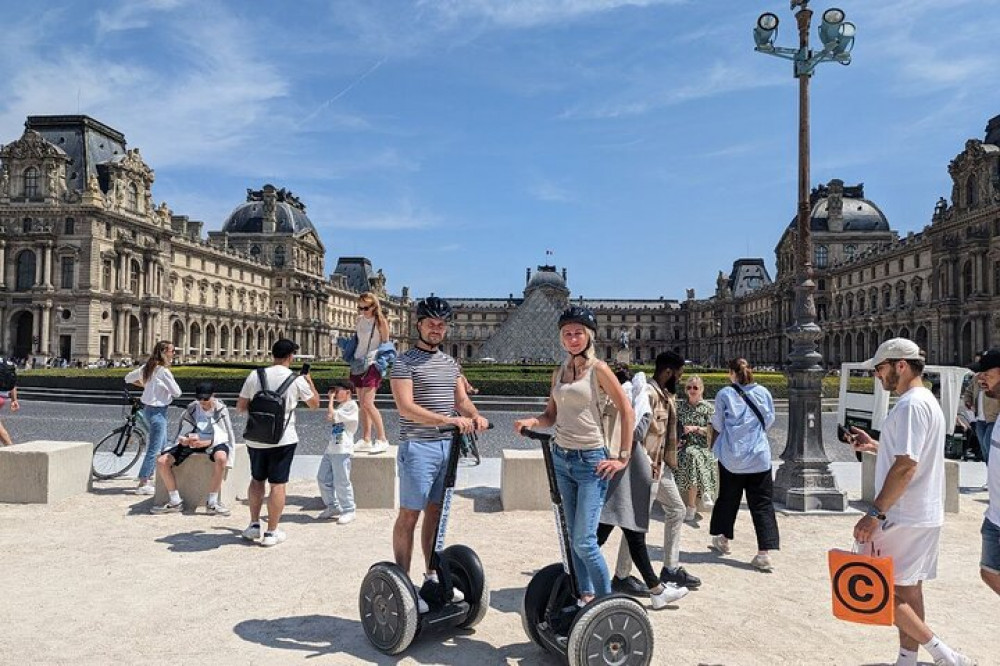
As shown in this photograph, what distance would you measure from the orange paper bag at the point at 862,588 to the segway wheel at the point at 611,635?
2.98 ft

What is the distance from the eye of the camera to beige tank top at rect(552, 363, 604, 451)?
10.6ft

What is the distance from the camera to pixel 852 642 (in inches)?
→ 145

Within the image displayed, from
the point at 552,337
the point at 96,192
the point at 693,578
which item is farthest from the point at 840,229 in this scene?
the point at 693,578

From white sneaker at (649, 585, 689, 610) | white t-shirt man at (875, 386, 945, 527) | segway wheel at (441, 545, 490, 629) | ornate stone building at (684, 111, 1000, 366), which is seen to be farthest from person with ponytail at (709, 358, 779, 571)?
ornate stone building at (684, 111, 1000, 366)

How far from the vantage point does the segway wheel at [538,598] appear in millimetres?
3350

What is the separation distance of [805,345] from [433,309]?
211 inches

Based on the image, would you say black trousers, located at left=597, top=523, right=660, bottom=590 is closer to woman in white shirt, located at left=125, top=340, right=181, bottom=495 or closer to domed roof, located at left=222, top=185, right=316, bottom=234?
woman in white shirt, located at left=125, top=340, right=181, bottom=495

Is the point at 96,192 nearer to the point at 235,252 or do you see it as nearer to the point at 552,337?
the point at 235,252

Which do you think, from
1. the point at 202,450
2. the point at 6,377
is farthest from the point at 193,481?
the point at 6,377

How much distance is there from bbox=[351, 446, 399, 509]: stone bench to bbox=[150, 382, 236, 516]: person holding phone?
1316 millimetres

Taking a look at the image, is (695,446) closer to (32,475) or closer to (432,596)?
(432,596)

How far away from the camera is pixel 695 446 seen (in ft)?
19.4

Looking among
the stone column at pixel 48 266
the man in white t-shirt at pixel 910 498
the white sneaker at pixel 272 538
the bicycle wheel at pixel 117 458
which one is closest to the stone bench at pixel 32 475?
the bicycle wheel at pixel 117 458

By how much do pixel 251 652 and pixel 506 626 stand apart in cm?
145
